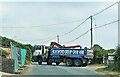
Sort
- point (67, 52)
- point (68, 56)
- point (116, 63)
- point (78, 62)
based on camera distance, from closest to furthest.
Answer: point (116, 63)
point (78, 62)
point (68, 56)
point (67, 52)

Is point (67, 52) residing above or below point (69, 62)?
above

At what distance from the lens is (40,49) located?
5747 centimetres

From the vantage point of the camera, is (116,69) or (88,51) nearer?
(116,69)

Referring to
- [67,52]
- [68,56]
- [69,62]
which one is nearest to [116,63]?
[69,62]

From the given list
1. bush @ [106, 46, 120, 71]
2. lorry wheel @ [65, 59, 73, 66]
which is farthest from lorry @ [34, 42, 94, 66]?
bush @ [106, 46, 120, 71]

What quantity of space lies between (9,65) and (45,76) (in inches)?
135

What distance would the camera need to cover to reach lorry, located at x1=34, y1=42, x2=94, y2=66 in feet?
161

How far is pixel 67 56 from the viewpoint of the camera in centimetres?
4991

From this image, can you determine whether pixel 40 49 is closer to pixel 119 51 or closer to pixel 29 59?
pixel 29 59

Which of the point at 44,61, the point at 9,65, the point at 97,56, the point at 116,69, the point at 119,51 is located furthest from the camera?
the point at 97,56

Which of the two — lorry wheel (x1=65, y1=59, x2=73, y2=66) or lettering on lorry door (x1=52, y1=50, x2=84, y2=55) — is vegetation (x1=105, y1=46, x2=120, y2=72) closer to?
lorry wheel (x1=65, y1=59, x2=73, y2=66)

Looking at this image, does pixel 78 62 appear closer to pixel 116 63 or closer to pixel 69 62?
pixel 69 62

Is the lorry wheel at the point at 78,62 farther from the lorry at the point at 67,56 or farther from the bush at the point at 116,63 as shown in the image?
the bush at the point at 116,63

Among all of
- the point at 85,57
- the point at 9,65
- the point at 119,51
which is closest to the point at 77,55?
the point at 85,57
